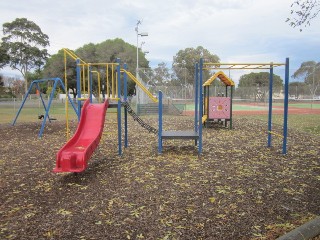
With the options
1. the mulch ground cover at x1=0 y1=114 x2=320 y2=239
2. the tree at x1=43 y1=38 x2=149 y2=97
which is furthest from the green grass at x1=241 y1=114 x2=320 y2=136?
the tree at x1=43 y1=38 x2=149 y2=97

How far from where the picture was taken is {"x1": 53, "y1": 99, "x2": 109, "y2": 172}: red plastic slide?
5.64m

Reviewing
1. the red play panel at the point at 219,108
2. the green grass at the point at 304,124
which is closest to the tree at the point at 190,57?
the green grass at the point at 304,124

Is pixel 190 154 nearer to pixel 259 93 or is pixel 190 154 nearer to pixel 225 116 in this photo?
pixel 225 116

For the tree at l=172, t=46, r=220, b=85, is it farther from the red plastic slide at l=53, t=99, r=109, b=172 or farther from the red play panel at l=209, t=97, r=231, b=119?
the red plastic slide at l=53, t=99, r=109, b=172

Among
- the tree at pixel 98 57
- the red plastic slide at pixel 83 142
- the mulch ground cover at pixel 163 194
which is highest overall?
the tree at pixel 98 57

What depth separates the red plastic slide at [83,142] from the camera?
5637 mm

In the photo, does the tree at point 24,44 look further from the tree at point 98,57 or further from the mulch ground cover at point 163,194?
the mulch ground cover at point 163,194

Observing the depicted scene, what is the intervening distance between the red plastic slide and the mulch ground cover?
1.07 ft

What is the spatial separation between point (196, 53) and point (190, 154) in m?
56.8

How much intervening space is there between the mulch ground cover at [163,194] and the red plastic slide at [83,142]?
0.33 m

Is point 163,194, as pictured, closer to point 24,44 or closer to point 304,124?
point 304,124

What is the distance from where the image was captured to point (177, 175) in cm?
593

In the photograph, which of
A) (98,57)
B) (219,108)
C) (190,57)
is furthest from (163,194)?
(190,57)

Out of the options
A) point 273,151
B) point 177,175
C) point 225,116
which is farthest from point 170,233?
point 225,116
